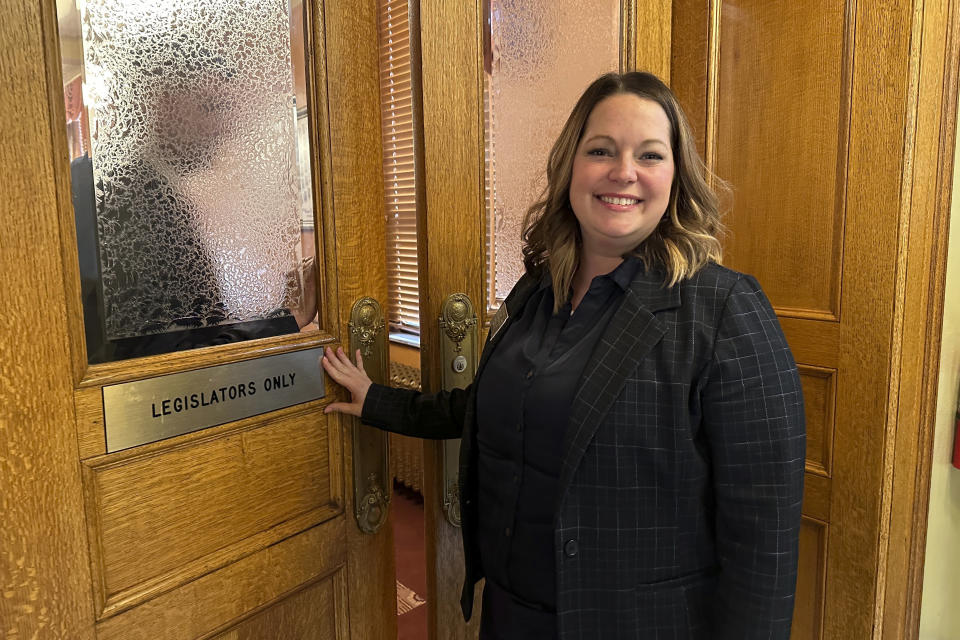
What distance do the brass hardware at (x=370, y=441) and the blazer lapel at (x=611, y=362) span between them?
49cm

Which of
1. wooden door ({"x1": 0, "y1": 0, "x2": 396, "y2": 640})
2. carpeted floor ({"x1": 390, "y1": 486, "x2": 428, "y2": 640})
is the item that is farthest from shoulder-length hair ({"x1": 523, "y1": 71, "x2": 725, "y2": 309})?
carpeted floor ({"x1": 390, "y1": 486, "x2": 428, "y2": 640})

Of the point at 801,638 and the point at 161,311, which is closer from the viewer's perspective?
the point at 161,311

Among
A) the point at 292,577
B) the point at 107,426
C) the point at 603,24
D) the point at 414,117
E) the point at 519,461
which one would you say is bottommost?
the point at 292,577

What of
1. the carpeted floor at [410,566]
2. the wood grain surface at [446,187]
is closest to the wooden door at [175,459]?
the wood grain surface at [446,187]

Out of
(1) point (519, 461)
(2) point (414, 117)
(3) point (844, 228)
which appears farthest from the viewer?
(3) point (844, 228)

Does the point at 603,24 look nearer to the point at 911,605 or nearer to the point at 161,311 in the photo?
the point at 161,311

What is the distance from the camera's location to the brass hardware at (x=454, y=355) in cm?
148

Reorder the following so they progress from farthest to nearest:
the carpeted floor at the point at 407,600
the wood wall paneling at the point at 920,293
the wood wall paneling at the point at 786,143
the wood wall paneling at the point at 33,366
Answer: the carpeted floor at the point at 407,600 → the wood wall paneling at the point at 786,143 → the wood wall paneling at the point at 920,293 → the wood wall paneling at the point at 33,366

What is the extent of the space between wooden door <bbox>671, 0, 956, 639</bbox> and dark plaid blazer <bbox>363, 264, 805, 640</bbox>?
29.9 inches

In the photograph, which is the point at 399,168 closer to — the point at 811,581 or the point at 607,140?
the point at 607,140

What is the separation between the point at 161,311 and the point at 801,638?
189cm

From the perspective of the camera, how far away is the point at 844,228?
169 centimetres

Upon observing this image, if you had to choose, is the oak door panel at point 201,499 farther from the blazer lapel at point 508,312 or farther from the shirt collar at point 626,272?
the shirt collar at point 626,272

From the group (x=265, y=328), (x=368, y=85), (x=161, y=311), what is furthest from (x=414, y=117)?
(x=161, y=311)
